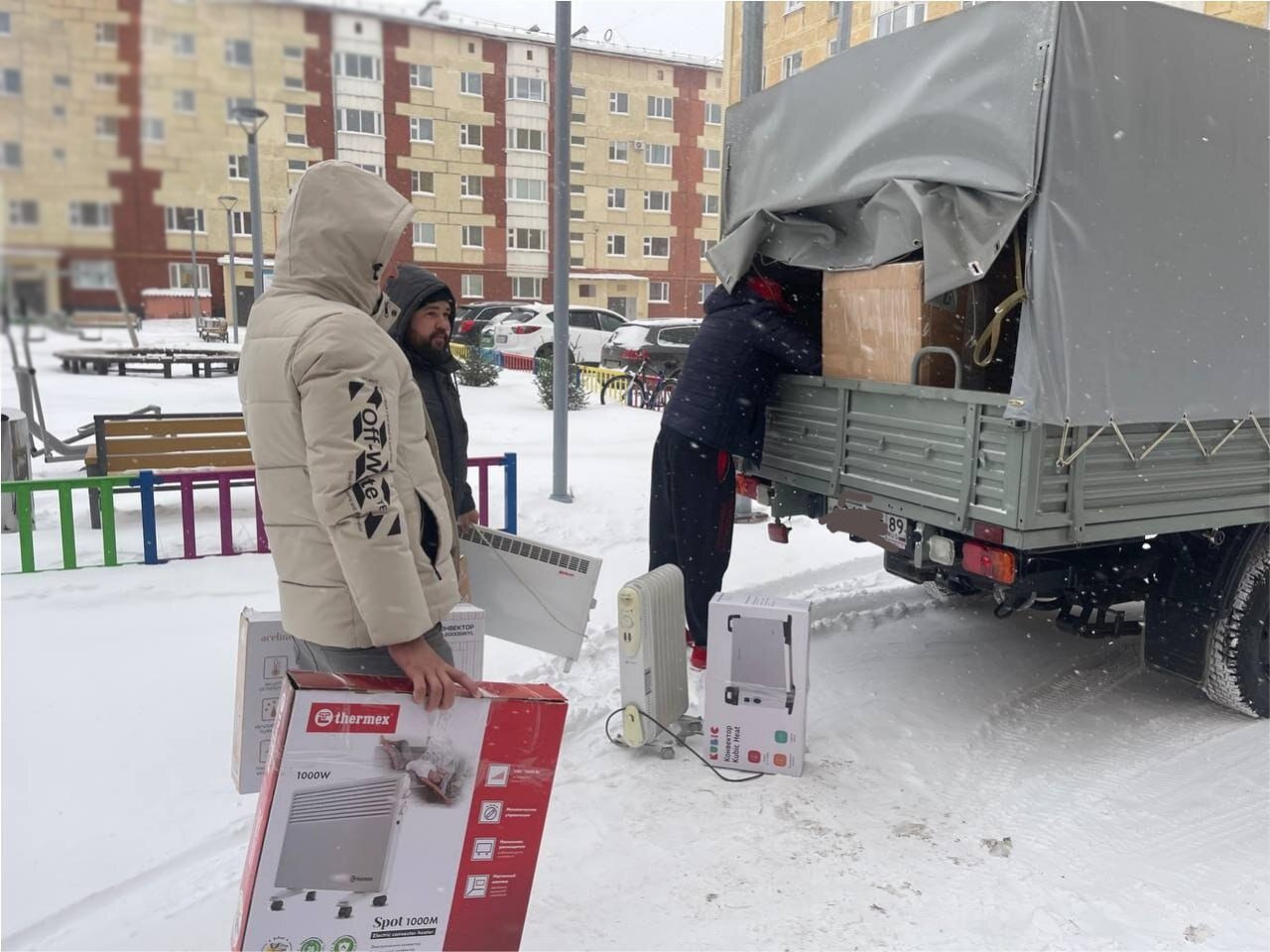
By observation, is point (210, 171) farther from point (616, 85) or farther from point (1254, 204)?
point (616, 85)

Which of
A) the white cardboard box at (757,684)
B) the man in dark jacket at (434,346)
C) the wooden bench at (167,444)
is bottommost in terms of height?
the white cardboard box at (757,684)

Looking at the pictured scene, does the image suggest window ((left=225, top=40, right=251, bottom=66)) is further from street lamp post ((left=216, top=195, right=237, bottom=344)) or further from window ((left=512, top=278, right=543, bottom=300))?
window ((left=512, top=278, right=543, bottom=300))

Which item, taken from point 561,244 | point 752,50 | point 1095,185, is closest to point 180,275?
point 1095,185

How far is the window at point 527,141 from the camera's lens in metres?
17.4

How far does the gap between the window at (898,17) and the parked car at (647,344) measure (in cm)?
668

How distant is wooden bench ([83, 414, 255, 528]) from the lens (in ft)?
23.4

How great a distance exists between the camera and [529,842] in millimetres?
2404

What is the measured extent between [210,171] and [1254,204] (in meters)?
4.42

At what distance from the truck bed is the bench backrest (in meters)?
4.77

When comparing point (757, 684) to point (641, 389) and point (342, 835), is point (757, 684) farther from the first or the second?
point (641, 389)

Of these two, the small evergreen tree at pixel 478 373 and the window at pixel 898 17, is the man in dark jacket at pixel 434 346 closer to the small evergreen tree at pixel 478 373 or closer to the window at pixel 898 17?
the small evergreen tree at pixel 478 373

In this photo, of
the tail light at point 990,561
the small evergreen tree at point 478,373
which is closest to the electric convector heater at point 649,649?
the tail light at point 990,561

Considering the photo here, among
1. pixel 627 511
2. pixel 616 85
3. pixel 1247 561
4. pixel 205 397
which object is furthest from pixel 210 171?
pixel 616 85

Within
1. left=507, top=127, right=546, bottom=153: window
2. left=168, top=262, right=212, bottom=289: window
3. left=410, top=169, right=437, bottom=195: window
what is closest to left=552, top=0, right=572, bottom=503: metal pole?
left=410, top=169, right=437, bottom=195: window
